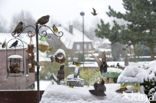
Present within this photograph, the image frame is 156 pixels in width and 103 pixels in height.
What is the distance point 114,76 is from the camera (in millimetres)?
3471

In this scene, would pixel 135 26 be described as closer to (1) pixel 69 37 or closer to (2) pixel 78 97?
(1) pixel 69 37

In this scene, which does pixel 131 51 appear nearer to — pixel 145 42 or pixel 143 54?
pixel 143 54

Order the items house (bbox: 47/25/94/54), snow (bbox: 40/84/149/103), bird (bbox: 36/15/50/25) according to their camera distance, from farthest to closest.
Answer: house (bbox: 47/25/94/54)
bird (bbox: 36/15/50/25)
snow (bbox: 40/84/149/103)

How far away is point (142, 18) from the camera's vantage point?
221 inches

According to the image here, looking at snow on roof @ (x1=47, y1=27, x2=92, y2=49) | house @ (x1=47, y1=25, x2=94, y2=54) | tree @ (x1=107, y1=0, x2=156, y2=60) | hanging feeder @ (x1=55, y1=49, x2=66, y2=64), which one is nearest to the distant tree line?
tree @ (x1=107, y1=0, x2=156, y2=60)

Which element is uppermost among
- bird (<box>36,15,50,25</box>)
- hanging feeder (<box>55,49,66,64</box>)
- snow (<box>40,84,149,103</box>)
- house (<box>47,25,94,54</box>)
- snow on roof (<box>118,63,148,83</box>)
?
house (<box>47,25,94,54</box>)

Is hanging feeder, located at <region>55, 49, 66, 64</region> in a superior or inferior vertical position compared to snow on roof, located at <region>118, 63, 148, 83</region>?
superior

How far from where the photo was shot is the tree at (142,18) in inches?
219

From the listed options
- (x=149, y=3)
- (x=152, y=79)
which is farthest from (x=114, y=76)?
(x=149, y=3)

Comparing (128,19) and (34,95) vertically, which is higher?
(128,19)

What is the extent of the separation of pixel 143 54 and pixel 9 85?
315cm

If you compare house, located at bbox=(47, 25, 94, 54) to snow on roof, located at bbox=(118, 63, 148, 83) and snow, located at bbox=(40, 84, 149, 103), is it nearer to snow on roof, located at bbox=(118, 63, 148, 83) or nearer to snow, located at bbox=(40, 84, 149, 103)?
snow on roof, located at bbox=(118, 63, 148, 83)

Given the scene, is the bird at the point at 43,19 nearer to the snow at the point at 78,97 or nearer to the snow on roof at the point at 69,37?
the snow at the point at 78,97

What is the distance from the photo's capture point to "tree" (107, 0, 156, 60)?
5.55 meters
